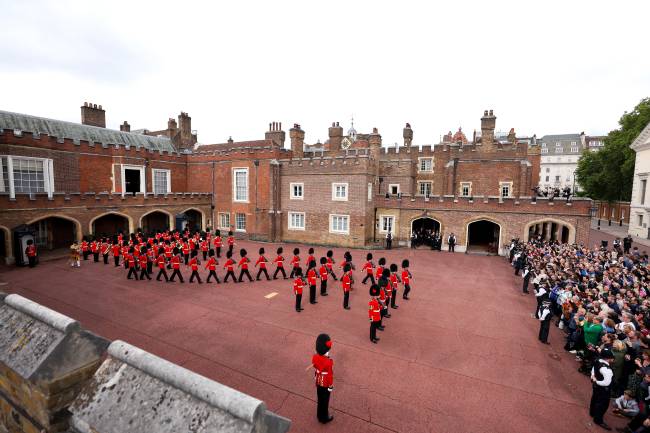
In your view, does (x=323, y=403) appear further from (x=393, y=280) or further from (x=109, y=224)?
(x=109, y=224)

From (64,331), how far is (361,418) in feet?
17.8

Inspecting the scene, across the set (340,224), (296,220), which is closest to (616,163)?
(340,224)

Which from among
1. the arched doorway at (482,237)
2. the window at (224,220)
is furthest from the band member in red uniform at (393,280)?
the window at (224,220)

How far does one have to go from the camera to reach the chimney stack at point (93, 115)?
29062 millimetres

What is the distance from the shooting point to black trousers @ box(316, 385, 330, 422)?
585cm

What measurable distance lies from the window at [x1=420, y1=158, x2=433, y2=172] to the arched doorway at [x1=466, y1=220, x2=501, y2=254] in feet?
24.2

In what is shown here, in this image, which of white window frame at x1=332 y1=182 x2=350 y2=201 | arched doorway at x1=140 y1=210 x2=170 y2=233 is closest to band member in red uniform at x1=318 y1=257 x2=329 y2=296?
white window frame at x1=332 y1=182 x2=350 y2=201

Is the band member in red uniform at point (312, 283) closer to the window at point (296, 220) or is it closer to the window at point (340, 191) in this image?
the window at point (340, 191)

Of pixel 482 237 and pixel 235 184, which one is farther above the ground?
pixel 235 184

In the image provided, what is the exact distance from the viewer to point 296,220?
2709 centimetres

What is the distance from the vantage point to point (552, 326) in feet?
34.9

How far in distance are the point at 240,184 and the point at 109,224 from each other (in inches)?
425

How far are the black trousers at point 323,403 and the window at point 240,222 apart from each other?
79.3ft

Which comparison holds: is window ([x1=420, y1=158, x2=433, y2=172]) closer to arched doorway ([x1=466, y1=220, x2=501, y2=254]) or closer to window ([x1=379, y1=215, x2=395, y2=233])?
arched doorway ([x1=466, y1=220, x2=501, y2=254])
